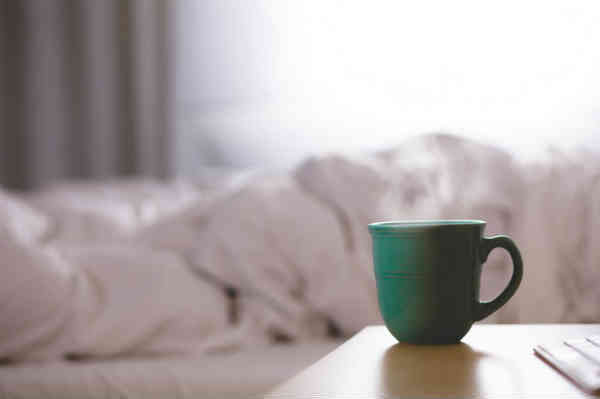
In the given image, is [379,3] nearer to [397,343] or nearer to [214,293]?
[214,293]

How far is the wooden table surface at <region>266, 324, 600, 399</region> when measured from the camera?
29cm

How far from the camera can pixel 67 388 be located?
82 cm

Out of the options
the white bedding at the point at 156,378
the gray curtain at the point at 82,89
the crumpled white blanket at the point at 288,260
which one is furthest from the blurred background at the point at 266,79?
the white bedding at the point at 156,378

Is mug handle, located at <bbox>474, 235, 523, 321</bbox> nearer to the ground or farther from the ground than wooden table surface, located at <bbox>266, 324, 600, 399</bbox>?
farther from the ground

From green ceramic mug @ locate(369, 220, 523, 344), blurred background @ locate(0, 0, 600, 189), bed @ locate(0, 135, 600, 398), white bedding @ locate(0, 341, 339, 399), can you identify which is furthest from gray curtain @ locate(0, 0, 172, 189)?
green ceramic mug @ locate(369, 220, 523, 344)

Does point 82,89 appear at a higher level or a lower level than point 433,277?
higher

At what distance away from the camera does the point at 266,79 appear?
8.15 feet

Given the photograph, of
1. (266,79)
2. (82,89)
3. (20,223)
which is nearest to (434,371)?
(20,223)

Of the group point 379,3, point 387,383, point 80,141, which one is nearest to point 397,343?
point 387,383

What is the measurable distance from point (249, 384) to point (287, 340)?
16 cm

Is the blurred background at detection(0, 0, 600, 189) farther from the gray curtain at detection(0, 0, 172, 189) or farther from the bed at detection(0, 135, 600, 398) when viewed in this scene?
the bed at detection(0, 135, 600, 398)

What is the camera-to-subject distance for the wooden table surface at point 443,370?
29 centimetres

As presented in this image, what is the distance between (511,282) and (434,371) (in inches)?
4.1

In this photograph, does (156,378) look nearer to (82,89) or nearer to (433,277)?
(433,277)
